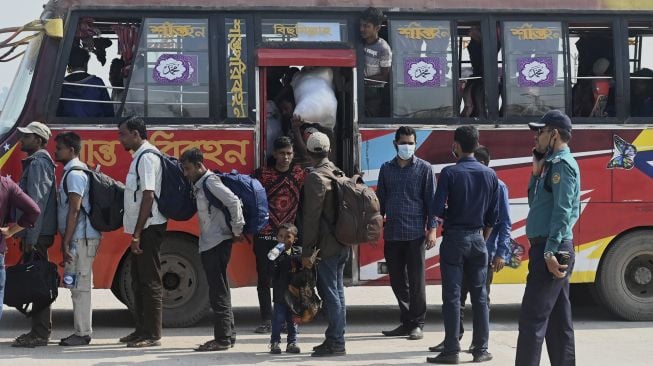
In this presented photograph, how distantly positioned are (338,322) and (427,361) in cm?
78

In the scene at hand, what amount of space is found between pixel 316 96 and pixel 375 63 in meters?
0.71

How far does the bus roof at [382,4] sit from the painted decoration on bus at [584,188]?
1215mm

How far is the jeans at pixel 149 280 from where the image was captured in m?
9.77

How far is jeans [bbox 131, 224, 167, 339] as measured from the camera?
9773 millimetres

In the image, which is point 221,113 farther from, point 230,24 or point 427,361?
point 427,361

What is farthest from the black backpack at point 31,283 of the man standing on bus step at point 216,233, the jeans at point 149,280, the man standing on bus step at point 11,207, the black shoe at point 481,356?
the black shoe at point 481,356

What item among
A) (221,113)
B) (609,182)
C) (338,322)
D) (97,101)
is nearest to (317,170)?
(338,322)

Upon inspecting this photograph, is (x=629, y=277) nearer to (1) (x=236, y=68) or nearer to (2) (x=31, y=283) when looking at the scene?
(1) (x=236, y=68)

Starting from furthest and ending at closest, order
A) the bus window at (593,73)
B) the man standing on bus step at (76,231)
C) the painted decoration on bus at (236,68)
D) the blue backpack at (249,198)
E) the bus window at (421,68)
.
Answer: the bus window at (593,73), the bus window at (421,68), the painted decoration on bus at (236,68), the blue backpack at (249,198), the man standing on bus step at (76,231)

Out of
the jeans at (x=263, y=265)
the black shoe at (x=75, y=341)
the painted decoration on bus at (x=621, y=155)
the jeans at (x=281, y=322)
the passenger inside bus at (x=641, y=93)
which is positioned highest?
the passenger inside bus at (x=641, y=93)

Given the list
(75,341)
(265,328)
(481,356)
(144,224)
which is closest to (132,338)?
(75,341)

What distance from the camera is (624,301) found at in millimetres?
11797

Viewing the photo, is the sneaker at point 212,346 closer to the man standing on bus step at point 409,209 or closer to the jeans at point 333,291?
the jeans at point 333,291

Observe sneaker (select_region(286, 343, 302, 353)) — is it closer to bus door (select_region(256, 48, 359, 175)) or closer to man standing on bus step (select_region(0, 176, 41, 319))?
bus door (select_region(256, 48, 359, 175))
